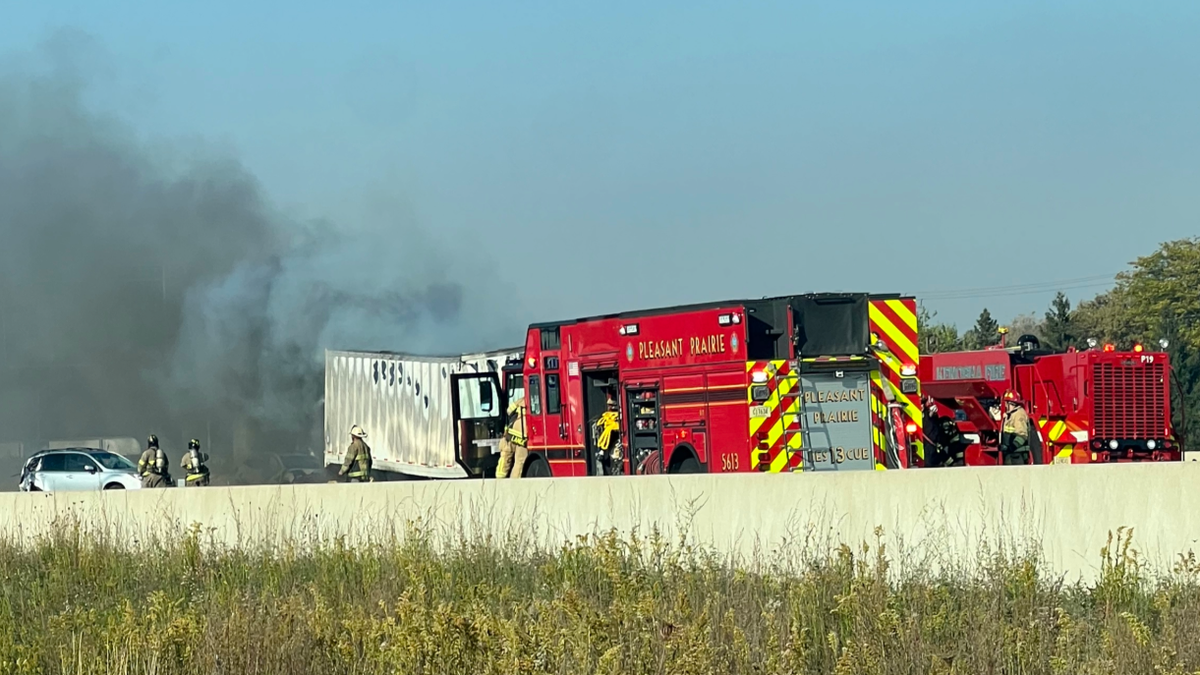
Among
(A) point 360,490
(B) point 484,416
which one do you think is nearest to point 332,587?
(A) point 360,490

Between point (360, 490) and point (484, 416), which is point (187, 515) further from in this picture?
point (484, 416)

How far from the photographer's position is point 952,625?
426 inches

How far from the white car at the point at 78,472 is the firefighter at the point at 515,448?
11259 millimetres

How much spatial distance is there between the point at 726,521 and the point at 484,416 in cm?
1522

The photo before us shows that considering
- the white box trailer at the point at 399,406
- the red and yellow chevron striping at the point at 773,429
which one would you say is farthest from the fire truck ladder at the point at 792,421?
the white box trailer at the point at 399,406

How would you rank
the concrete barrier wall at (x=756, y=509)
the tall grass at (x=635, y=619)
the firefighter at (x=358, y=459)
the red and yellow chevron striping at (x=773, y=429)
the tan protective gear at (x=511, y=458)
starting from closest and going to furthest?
the tall grass at (x=635, y=619) < the concrete barrier wall at (x=756, y=509) < the red and yellow chevron striping at (x=773, y=429) < the firefighter at (x=358, y=459) < the tan protective gear at (x=511, y=458)

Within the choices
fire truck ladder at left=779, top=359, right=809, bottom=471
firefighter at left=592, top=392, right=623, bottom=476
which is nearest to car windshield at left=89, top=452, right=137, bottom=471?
firefighter at left=592, top=392, right=623, bottom=476

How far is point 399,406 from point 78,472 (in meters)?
7.58

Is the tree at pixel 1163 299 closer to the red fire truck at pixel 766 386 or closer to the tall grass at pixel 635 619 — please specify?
the red fire truck at pixel 766 386

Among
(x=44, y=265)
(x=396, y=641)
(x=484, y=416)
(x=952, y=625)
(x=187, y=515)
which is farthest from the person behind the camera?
(x=44, y=265)

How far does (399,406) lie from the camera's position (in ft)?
Answer: 109

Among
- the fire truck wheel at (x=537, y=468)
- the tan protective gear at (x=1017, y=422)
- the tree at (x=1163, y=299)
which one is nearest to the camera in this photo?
the tan protective gear at (x=1017, y=422)

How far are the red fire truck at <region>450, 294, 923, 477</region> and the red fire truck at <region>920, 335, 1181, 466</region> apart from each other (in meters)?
2.74

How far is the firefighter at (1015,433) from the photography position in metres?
24.1
